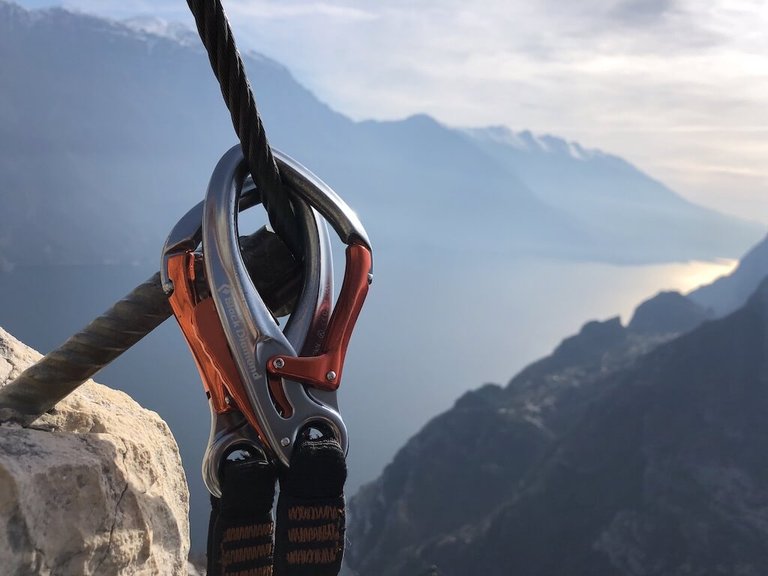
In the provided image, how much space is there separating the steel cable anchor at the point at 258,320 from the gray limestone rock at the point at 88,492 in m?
0.49

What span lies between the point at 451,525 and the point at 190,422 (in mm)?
29498

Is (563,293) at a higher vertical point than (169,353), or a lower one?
higher

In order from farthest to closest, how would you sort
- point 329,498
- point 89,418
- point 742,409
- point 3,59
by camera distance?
point 3,59 → point 742,409 → point 89,418 → point 329,498

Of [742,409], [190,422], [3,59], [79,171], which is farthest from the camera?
[3,59]

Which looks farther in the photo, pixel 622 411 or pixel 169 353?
pixel 622 411

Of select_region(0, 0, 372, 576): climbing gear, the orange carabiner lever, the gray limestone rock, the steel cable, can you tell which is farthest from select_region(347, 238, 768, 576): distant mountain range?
the orange carabiner lever

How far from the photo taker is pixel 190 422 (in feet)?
105

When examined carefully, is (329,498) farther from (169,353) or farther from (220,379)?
(169,353)

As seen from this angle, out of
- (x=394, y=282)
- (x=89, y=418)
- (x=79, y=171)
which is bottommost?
(x=89, y=418)

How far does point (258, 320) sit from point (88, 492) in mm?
774

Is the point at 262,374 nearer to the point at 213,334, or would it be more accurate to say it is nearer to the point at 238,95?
the point at 213,334

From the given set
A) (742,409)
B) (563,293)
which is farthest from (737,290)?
(742,409)

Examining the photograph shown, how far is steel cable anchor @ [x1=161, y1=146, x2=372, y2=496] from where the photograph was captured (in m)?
1.24

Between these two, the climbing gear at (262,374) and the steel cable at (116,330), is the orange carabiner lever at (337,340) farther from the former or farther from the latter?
the steel cable at (116,330)
